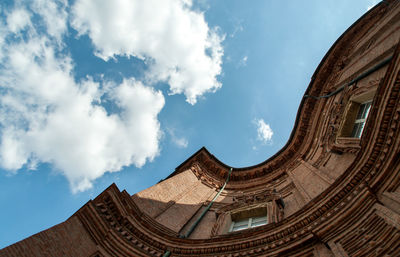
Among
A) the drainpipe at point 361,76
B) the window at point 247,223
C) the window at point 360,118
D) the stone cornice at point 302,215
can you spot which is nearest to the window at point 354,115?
the window at point 360,118

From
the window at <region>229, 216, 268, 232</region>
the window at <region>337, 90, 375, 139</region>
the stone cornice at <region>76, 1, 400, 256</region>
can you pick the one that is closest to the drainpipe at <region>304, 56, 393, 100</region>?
the window at <region>337, 90, 375, 139</region>

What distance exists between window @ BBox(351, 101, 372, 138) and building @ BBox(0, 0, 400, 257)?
0.20ft

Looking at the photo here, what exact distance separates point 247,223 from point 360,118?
6.88 metres

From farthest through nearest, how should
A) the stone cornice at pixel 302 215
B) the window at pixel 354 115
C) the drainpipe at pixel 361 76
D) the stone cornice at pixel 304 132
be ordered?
1. the stone cornice at pixel 304 132
2. the window at pixel 354 115
3. the drainpipe at pixel 361 76
4. the stone cornice at pixel 302 215

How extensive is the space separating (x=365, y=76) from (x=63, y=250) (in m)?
13.5

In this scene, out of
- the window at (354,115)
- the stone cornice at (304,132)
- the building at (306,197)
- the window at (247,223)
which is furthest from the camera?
the stone cornice at (304,132)

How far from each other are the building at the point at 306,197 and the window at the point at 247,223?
82mm

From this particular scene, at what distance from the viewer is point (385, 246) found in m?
4.66

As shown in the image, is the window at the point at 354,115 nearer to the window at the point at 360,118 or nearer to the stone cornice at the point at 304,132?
the window at the point at 360,118

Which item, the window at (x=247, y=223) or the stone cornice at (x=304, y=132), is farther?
the stone cornice at (x=304, y=132)

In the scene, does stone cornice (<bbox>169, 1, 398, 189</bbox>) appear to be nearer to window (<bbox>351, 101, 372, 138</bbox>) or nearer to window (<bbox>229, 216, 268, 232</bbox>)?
window (<bbox>351, 101, 372, 138</bbox>)

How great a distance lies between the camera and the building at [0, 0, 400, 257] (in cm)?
602

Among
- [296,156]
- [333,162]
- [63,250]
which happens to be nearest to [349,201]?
[333,162]

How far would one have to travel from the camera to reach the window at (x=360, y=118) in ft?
33.9
